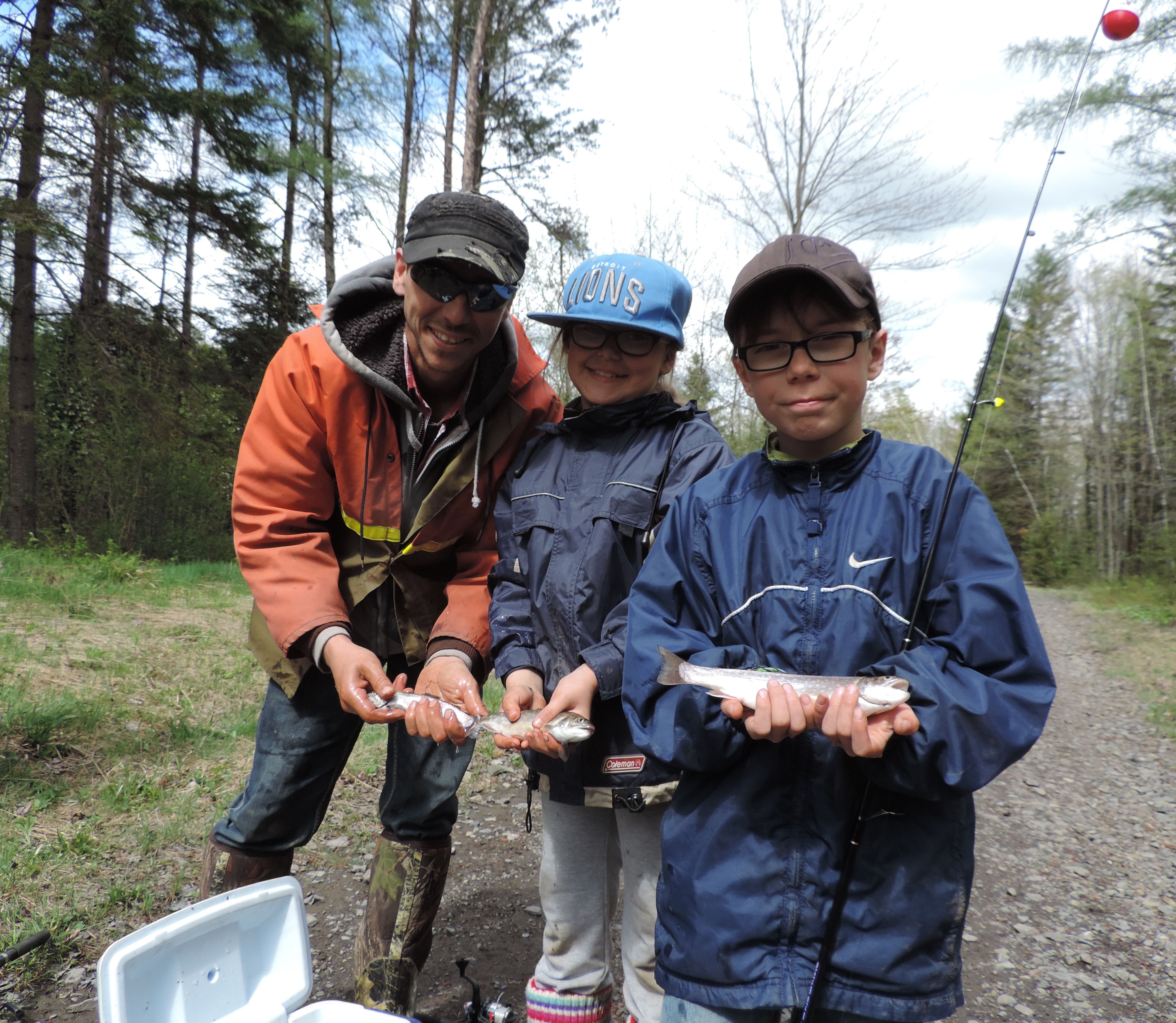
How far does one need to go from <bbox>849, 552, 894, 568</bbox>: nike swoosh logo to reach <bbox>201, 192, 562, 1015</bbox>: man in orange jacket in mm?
1301

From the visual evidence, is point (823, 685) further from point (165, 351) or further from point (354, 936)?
point (165, 351)

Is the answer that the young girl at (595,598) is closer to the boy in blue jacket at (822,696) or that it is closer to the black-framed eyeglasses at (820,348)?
the boy in blue jacket at (822,696)

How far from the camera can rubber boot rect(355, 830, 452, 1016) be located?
8.68ft

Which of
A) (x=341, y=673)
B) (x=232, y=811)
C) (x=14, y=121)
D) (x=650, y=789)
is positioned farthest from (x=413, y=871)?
(x=14, y=121)

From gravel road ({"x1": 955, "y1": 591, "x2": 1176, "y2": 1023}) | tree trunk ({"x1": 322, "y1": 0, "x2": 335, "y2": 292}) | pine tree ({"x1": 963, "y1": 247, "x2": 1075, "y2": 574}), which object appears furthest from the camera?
pine tree ({"x1": 963, "y1": 247, "x2": 1075, "y2": 574})

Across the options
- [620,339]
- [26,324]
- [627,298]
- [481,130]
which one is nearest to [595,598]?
[620,339]

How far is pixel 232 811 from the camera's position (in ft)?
8.43

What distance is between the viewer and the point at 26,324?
1176 cm

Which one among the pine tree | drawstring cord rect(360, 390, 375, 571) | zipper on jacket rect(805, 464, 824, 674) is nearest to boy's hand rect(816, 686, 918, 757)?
zipper on jacket rect(805, 464, 824, 674)

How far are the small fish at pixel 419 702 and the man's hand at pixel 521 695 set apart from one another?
9cm

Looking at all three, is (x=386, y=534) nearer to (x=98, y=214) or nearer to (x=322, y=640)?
(x=322, y=640)

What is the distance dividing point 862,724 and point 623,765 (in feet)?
3.16

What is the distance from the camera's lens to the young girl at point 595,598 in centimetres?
222

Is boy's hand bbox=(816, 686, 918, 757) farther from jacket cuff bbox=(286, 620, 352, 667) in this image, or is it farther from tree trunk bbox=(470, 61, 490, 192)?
tree trunk bbox=(470, 61, 490, 192)
